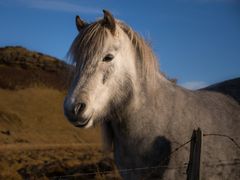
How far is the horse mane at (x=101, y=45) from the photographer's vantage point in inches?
163

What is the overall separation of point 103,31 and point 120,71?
0.46 meters

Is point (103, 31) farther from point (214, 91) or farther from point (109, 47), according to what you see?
point (214, 91)

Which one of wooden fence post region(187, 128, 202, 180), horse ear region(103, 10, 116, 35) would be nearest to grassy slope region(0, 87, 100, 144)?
horse ear region(103, 10, 116, 35)

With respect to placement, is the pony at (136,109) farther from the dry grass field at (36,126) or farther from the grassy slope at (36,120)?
the grassy slope at (36,120)

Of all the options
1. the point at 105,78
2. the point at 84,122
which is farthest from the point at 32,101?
the point at 84,122

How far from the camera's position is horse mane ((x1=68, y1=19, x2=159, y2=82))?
4.15m

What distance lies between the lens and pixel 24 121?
2678 cm

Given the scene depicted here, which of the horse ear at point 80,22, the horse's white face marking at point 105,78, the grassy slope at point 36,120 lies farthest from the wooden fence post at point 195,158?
the grassy slope at point 36,120

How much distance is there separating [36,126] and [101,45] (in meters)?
23.8

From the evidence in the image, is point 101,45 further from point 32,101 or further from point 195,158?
point 32,101

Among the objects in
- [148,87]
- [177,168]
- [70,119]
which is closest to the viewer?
[70,119]

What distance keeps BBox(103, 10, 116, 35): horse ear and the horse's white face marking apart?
7 cm

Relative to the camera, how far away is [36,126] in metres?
27.1

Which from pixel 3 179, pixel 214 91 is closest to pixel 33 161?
pixel 3 179
